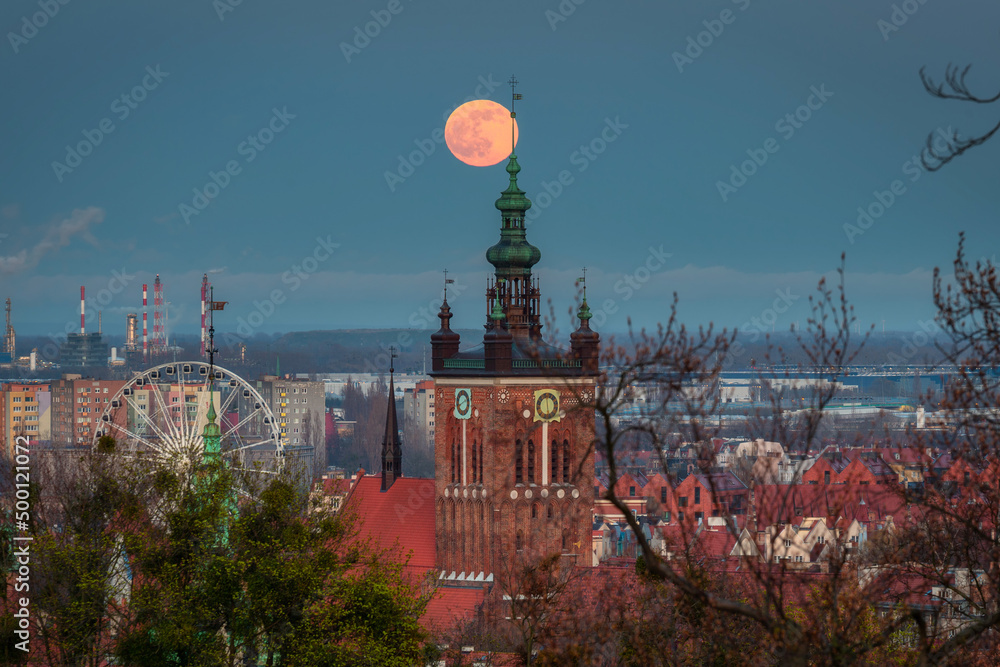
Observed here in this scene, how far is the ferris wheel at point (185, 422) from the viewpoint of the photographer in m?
44.5

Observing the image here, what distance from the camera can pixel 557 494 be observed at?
57.1 metres

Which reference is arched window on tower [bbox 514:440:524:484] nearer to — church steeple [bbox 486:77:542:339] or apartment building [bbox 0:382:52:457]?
church steeple [bbox 486:77:542:339]

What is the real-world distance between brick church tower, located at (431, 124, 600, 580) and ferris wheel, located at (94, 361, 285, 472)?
22.9ft

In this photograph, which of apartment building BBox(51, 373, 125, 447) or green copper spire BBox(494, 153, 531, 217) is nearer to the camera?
green copper spire BBox(494, 153, 531, 217)

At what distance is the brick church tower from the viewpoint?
5662cm

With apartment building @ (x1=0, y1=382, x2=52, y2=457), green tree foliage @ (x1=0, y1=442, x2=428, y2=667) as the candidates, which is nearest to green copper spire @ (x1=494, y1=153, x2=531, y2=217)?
green tree foliage @ (x1=0, y1=442, x2=428, y2=667)

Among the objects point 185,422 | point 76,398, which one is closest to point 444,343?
point 185,422

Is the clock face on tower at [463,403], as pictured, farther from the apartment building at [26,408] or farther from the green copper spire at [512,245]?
the apartment building at [26,408]

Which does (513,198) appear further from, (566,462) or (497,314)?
(566,462)

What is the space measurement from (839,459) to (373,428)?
92660 millimetres

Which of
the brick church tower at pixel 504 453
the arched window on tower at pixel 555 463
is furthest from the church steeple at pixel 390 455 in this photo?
the arched window on tower at pixel 555 463

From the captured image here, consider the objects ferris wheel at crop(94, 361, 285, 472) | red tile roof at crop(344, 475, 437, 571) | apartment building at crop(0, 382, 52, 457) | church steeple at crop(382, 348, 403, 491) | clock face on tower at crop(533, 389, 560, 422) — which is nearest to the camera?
ferris wheel at crop(94, 361, 285, 472)

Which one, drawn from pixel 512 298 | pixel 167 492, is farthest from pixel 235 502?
pixel 512 298

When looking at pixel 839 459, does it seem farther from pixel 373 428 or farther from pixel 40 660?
pixel 373 428
